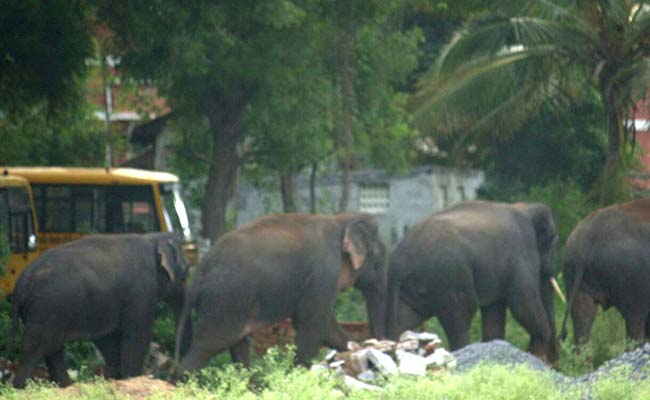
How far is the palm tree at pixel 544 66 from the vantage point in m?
25.0

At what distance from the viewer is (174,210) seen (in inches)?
1151

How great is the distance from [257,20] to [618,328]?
7608 mm

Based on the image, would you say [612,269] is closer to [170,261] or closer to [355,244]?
[355,244]

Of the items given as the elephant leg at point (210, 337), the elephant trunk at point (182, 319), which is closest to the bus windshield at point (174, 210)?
the elephant trunk at point (182, 319)

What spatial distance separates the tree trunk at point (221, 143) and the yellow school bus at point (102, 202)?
1786 mm

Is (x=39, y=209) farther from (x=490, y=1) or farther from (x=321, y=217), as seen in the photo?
(x=321, y=217)

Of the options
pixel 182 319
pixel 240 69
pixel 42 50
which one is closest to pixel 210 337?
pixel 182 319

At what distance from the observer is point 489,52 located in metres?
26.9

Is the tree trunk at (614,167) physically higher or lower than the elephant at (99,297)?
higher

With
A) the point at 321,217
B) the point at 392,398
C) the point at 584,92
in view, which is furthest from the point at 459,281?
the point at 584,92

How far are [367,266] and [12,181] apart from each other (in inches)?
338

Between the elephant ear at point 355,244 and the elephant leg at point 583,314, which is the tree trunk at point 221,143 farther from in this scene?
the elephant leg at point 583,314

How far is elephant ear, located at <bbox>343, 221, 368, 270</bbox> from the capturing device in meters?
18.7

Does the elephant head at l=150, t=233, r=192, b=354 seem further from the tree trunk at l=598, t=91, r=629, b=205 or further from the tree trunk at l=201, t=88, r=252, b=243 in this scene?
the tree trunk at l=598, t=91, r=629, b=205
